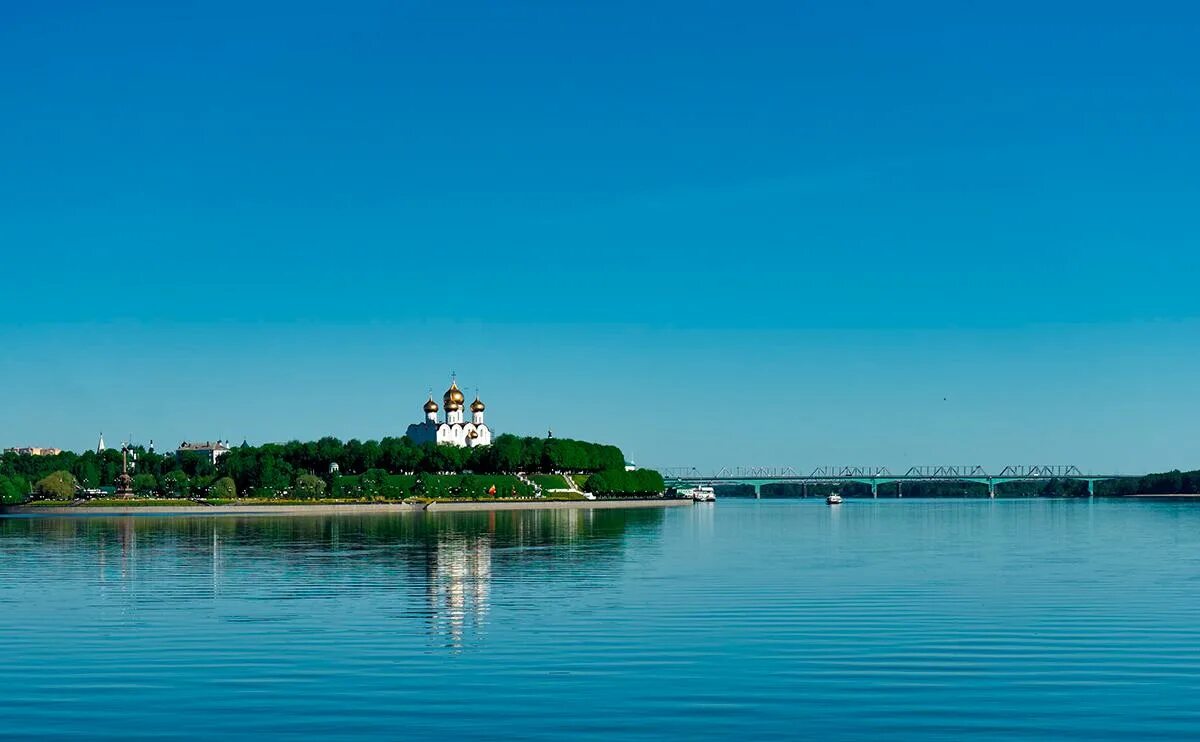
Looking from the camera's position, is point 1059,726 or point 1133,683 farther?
point 1133,683

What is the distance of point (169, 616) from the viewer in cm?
2753

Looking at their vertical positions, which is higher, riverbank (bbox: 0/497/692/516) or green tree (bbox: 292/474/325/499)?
green tree (bbox: 292/474/325/499)

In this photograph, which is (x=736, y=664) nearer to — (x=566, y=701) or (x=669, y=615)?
(x=566, y=701)

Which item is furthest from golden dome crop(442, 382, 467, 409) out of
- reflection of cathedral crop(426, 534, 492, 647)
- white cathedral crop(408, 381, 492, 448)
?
reflection of cathedral crop(426, 534, 492, 647)

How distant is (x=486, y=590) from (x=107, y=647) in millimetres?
11705

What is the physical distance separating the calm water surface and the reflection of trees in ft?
0.75

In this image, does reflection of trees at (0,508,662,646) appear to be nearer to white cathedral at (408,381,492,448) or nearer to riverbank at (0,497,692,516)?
riverbank at (0,497,692,516)

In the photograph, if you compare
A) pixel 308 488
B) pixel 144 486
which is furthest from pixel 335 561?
pixel 144 486

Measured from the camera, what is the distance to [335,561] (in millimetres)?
44688

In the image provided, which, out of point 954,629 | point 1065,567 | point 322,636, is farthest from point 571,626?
point 1065,567

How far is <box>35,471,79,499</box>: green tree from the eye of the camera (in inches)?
5143

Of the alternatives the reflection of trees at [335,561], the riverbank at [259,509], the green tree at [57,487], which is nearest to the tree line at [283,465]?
the green tree at [57,487]

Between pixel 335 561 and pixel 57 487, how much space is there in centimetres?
9735

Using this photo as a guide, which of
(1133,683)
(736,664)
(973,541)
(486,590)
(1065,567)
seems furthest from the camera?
(973,541)
